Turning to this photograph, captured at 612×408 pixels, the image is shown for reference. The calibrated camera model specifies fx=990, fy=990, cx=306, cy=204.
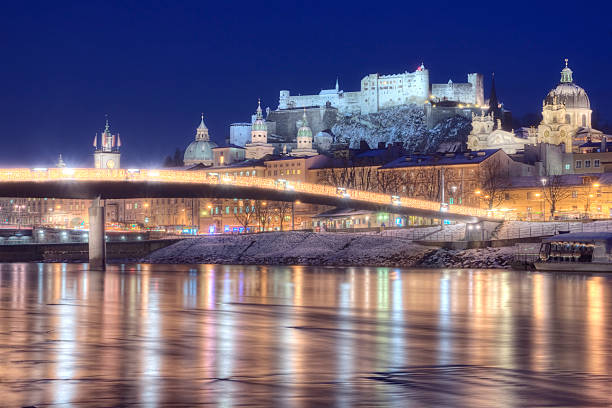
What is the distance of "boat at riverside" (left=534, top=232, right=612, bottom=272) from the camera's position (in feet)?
193

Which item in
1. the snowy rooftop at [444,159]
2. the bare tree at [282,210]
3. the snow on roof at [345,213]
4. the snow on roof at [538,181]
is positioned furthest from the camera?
the snowy rooftop at [444,159]

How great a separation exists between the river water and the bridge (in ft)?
64.1

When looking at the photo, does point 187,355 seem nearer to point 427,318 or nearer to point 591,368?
point 591,368

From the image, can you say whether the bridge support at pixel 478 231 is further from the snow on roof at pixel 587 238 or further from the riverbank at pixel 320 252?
the snow on roof at pixel 587 238

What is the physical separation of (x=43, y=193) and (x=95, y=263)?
18.5 feet

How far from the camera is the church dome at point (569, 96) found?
16400 cm

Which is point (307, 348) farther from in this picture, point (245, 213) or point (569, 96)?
point (569, 96)

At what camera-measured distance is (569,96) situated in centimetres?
16500

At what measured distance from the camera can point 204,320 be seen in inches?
1102

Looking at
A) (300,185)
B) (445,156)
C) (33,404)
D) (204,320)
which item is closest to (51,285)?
(204,320)

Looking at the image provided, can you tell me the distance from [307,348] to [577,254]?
4261 cm

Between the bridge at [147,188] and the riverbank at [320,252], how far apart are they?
3.87 m

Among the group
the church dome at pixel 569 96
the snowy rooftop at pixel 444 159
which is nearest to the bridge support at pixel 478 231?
the snowy rooftop at pixel 444 159

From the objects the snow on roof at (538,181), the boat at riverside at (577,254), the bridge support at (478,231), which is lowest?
the boat at riverside at (577,254)
